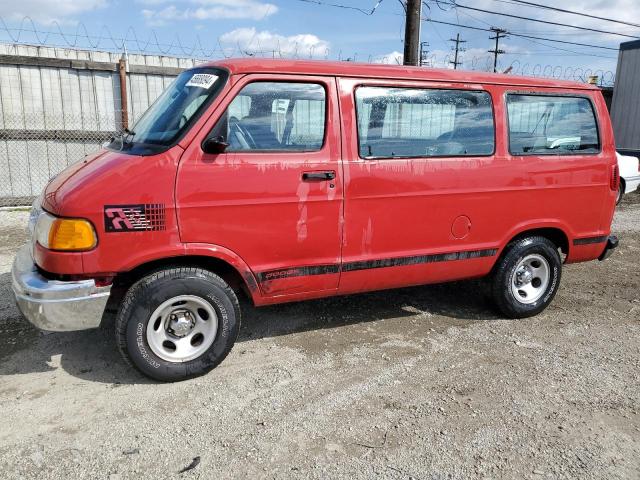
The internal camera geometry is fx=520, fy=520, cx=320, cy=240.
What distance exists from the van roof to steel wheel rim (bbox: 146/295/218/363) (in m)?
1.60

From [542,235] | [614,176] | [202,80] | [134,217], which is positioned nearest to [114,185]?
[134,217]

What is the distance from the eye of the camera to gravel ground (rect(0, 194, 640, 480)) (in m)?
2.75

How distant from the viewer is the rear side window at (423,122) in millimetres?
3854

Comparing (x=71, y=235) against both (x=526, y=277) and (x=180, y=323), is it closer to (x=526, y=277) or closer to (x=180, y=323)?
(x=180, y=323)

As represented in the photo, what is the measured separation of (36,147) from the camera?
9.05 meters

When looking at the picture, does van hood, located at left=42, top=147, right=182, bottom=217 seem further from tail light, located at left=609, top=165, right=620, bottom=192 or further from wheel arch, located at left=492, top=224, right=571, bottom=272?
tail light, located at left=609, top=165, right=620, bottom=192

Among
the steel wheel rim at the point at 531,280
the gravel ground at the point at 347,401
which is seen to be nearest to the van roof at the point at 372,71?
the steel wheel rim at the point at 531,280

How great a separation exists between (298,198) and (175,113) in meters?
1.02

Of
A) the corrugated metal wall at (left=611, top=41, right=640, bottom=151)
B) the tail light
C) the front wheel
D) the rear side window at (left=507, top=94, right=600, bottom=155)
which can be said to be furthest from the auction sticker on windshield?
the corrugated metal wall at (left=611, top=41, right=640, bottom=151)

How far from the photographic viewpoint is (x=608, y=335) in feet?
14.6

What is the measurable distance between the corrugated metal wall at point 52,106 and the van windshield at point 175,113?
6.18 m

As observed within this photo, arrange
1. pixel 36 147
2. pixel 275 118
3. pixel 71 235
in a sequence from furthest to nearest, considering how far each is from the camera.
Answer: pixel 36 147 < pixel 275 118 < pixel 71 235

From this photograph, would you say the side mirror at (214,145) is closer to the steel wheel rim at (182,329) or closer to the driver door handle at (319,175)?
the driver door handle at (319,175)

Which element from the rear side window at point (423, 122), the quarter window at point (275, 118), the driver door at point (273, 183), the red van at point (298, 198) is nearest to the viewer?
the red van at point (298, 198)
